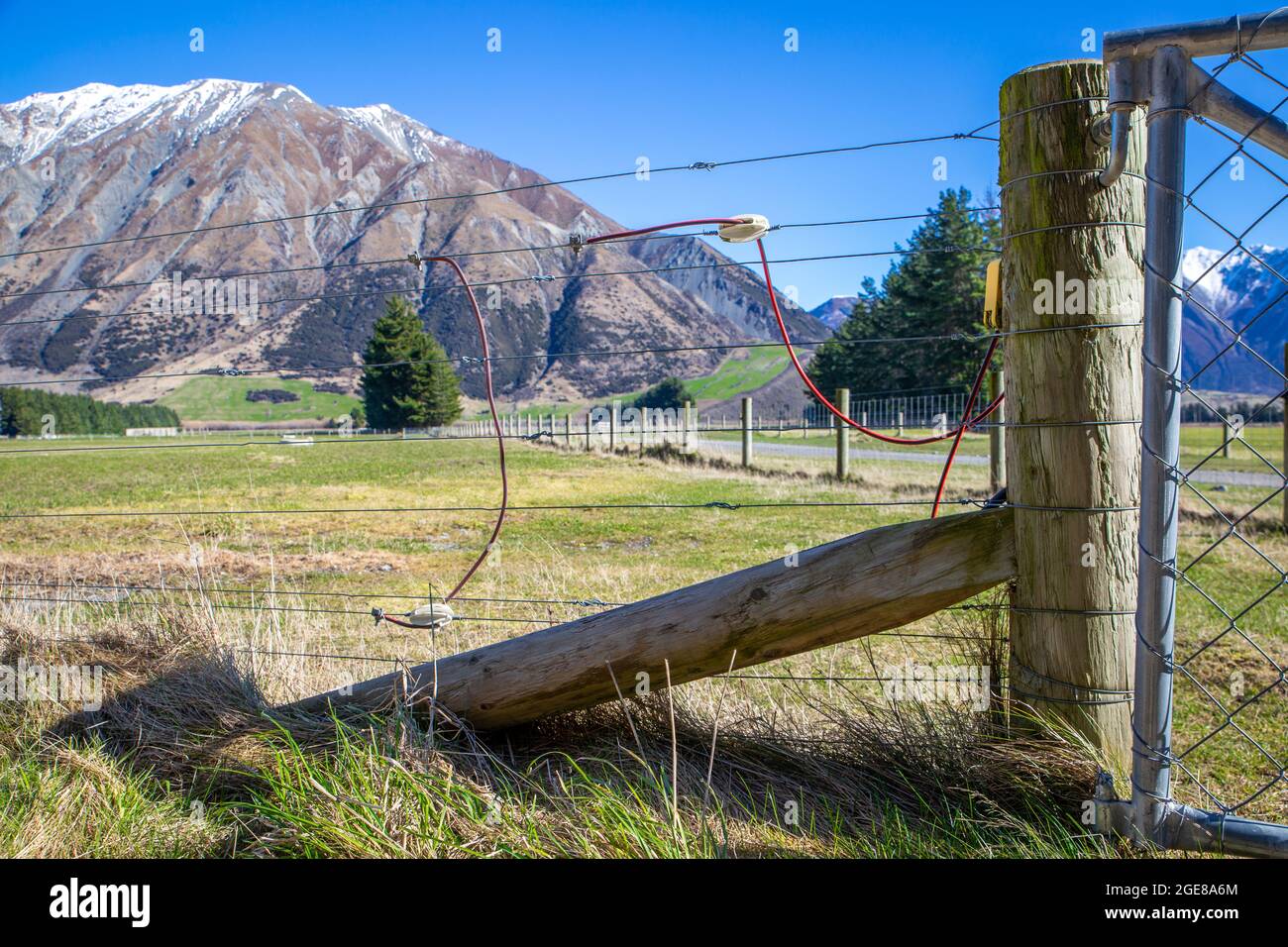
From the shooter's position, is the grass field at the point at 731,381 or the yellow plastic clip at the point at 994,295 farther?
the grass field at the point at 731,381

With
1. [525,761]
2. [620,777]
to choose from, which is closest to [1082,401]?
[620,777]

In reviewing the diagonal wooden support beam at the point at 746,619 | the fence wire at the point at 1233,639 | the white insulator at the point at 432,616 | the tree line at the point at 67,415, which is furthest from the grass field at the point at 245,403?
the diagonal wooden support beam at the point at 746,619

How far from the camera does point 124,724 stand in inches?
110

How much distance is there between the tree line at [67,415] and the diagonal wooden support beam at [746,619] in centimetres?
6672

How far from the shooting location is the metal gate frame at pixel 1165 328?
6.06ft

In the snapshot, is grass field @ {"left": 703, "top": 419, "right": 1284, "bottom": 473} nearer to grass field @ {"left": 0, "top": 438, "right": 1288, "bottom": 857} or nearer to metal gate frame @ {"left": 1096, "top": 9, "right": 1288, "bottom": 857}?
grass field @ {"left": 0, "top": 438, "right": 1288, "bottom": 857}

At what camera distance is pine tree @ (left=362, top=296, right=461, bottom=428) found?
67.5m

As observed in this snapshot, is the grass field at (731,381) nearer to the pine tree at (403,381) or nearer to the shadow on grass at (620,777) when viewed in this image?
the pine tree at (403,381)

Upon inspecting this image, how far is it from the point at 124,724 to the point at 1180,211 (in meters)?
3.52

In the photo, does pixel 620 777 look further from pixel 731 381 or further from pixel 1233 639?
pixel 731 381

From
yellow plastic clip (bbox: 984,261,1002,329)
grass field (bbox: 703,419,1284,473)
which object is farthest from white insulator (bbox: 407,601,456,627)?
grass field (bbox: 703,419,1284,473)

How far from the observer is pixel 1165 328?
1864 millimetres

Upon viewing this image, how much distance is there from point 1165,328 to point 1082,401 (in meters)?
0.26

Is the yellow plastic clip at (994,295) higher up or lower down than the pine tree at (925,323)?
lower down
